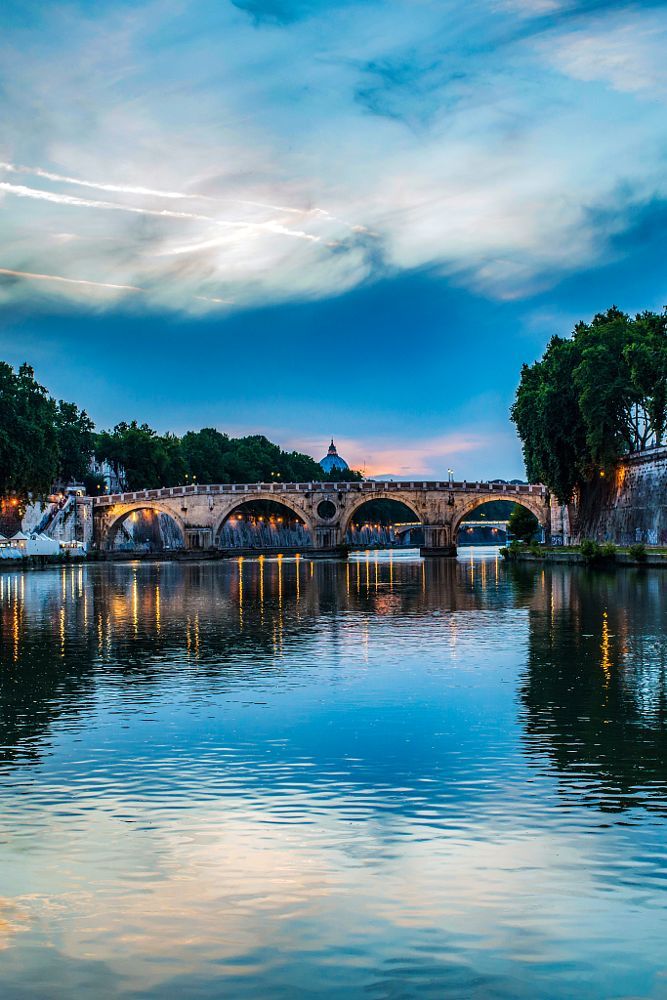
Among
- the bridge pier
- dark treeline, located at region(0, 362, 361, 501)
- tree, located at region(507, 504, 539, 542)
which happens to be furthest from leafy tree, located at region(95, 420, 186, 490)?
tree, located at region(507, 504, 539, 542)

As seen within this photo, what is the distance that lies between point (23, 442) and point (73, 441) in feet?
120

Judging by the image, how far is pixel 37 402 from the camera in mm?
80000

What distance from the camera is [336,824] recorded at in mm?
8664

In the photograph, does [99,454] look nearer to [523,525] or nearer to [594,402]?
[523,525]

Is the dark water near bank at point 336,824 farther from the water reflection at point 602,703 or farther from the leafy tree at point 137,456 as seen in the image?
the leafy tree at point 137,456

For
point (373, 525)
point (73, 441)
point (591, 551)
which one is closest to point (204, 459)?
point (73, 441)

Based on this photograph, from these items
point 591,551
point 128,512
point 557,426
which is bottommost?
point 591,551

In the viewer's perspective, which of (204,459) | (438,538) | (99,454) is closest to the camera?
(438,538)

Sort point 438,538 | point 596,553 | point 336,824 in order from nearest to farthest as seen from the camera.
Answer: point 336,824, point 596,553, point 438,538

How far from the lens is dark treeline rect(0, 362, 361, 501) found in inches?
2822

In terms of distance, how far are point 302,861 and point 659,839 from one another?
2.74 metres

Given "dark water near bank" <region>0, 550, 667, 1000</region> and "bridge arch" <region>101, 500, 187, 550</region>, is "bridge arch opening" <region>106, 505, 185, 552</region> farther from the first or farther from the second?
"dark water near bank" <region>0, 550, 667, 1000</region>

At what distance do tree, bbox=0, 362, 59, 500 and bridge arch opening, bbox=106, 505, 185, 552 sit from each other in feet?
91.7

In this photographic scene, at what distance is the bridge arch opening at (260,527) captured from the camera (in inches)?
5187
